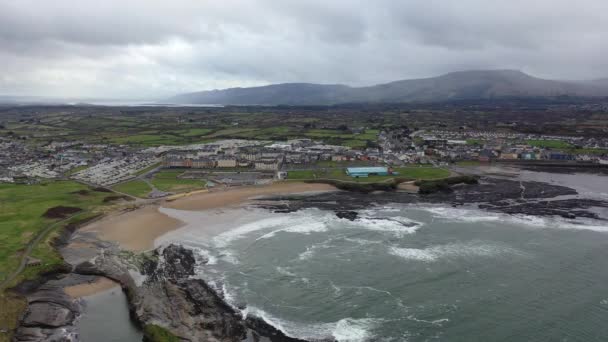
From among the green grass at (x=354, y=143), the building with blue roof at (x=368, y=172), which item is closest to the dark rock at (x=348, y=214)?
the building with blue roof at (x=368, y=172)

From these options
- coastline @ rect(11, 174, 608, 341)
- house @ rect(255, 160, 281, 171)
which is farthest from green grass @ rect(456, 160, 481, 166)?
house @ rect(255, 160, 281, 171)

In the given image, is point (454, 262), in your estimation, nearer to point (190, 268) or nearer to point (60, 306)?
point (190, 268)

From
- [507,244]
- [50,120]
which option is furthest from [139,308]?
[50,120]

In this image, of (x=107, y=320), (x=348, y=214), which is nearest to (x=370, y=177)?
A: (x=348, y=214)

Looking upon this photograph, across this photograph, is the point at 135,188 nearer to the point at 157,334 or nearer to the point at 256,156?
the point at 256,156

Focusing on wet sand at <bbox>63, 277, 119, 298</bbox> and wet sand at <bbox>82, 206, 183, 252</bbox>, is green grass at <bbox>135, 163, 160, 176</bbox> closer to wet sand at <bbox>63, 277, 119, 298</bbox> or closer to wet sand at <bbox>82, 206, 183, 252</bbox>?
wet sand at <bbox>82, 206, 183, 252</bbox>

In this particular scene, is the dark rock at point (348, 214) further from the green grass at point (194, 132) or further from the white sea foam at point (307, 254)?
the green grass at point (194, 132)
